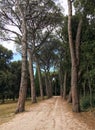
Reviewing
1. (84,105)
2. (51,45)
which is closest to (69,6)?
(84,105)

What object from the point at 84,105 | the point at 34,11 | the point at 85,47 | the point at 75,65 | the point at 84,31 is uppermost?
the point at 34,11

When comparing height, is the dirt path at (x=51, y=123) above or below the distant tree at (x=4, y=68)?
below

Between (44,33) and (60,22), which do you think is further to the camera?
(44,33)

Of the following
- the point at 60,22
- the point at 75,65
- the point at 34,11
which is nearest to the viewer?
the point at 75,65

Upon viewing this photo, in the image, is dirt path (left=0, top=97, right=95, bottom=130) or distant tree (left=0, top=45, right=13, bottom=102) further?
distant tree (left=0, top=45, right=13, bottom=102)

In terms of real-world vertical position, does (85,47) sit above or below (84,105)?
above

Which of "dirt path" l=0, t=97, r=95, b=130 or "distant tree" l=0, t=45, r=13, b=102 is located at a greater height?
"distant tree" l=0, t=45, r=13, b=102

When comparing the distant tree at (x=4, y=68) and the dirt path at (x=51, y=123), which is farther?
the distant tree at (x=4, y=68)

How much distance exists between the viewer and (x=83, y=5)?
18609mm

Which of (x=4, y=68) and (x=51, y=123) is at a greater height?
(x=4, y=68)

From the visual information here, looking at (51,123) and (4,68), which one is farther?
(4,68)

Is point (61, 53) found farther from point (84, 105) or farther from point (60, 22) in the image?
point (84, 105)

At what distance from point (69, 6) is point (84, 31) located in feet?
14.0

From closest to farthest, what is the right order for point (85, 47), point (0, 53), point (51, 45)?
point (85, 47), point (51, 45), point (0, 53)
